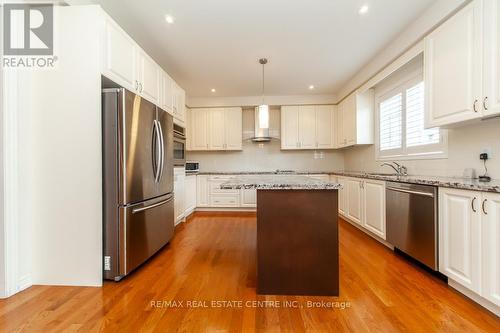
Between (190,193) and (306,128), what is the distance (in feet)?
9.76

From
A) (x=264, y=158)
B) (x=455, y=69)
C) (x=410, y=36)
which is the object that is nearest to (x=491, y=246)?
(x=455, y=69)

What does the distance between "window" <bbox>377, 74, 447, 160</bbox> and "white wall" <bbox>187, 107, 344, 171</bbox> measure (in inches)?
64.3

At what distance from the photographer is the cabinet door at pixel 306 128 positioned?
500 centimetres

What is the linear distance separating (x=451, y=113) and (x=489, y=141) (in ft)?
1.32

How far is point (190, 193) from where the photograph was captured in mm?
4355

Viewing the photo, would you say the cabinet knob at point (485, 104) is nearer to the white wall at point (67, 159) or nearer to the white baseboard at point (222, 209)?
the white wall at point (67, 159)

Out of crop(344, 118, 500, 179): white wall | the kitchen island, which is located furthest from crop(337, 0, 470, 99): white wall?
the kitchen island

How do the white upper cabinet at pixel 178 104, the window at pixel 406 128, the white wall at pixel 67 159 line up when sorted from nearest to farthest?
the white wall at pixel 67 159, the window at pixel 406 128, the white upper cabinet at pixel 178 104

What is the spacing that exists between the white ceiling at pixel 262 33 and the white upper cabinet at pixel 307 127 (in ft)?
3.46

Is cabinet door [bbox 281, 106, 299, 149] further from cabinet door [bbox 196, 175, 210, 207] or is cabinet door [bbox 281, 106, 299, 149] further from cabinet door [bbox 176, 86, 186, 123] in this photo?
cabinet door [bbox 176, 86, 186, 123]

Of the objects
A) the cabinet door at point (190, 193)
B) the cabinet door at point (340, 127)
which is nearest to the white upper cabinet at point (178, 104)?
the cabinet door at point (190, 193)

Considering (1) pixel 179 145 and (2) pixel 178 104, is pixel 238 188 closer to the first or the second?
(1) pixel 179 145

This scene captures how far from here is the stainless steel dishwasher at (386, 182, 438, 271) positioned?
1950 mm

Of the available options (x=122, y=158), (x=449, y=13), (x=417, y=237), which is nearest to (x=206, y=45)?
(x=122, y=158)
